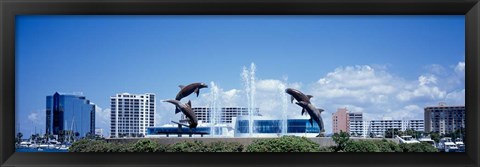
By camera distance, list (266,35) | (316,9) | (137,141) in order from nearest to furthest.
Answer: (316,9), (137,141), (266,35)

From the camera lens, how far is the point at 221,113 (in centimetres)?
192

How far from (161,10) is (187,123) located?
46cm

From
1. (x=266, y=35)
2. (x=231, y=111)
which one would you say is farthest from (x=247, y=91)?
(x=266, y=35)

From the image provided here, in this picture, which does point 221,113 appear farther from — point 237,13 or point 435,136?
point 435,136

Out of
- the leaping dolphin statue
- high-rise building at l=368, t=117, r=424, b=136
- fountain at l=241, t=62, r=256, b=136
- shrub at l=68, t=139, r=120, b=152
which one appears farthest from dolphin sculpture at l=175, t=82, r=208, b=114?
high-rise building at l=368, t=117, r=424, b=136

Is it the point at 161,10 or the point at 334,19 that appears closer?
the point at 161,10

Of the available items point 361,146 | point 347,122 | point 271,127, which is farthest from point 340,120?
point 271,127

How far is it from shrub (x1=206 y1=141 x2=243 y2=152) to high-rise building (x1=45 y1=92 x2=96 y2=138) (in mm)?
429

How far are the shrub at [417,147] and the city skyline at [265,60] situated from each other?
16cm

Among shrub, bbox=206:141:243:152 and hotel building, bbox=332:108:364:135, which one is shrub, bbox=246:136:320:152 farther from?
hotel building, bbox=332:108:364:135

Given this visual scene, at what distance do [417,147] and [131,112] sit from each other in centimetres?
100

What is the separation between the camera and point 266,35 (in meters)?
1.93

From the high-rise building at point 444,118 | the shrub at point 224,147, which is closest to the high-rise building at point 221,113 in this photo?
the shrub at point 224,147

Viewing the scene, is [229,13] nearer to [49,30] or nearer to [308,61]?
[308,61]
